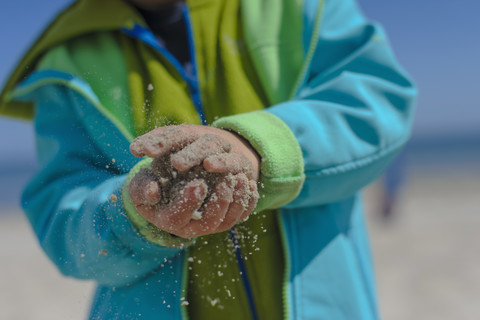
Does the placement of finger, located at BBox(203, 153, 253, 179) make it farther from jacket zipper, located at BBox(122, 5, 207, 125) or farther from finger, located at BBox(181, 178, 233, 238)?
jacket zipper, located at BBox(122, 5, 207, 125)

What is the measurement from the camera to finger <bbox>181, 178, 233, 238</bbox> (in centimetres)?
68

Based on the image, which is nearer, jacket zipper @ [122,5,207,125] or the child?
the child

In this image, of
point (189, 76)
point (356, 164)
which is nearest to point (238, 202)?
point (356, 164)

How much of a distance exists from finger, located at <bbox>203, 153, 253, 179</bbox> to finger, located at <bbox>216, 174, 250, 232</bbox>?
0.01 meters

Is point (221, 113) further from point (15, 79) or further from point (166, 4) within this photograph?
point (15, 79)

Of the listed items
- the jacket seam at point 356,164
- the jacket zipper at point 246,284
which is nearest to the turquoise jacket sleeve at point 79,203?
the jacket zipper at point 246,284

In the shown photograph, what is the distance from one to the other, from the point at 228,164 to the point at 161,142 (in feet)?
0.33

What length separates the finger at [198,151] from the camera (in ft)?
2.09

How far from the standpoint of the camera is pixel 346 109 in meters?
1.03

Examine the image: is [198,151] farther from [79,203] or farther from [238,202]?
[79,203]

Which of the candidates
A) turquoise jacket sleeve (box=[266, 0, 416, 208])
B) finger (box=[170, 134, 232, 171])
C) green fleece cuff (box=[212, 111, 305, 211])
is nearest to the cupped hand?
finger (box=[170, 134, 232, 171])

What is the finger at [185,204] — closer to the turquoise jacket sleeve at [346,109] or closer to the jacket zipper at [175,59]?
the turquoise jacket sleeve at [346,109]

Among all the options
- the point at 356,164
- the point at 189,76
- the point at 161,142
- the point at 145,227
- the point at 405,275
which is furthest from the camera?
the point at 405,275

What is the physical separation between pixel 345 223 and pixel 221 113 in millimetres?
422
